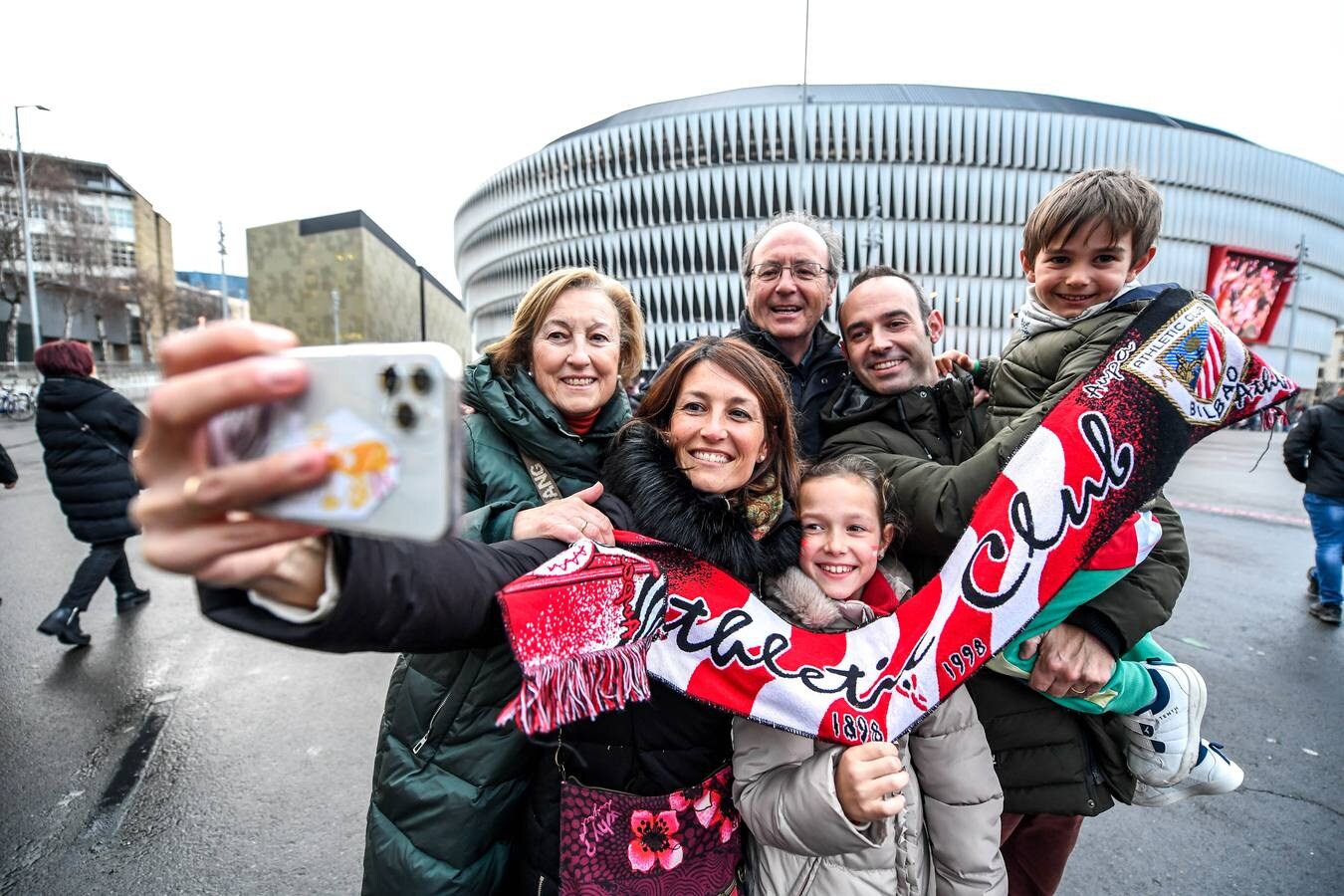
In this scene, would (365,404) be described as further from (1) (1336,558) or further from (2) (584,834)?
(1) (1336,558)

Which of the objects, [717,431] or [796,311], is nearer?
[717,431]

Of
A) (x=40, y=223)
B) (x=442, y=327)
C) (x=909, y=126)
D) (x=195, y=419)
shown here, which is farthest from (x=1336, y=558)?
(x=442, y=327)

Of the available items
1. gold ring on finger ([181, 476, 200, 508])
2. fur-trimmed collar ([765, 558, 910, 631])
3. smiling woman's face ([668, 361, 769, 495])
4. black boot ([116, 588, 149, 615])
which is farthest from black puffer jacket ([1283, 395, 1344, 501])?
black boot ([116, 588, 149, 615])

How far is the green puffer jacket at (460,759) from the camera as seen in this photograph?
4.92 feet

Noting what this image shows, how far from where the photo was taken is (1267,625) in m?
5.25

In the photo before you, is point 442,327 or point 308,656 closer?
point 308,656

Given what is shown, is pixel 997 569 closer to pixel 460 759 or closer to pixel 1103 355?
pixel 1103 355

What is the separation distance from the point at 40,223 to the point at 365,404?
2083 inches

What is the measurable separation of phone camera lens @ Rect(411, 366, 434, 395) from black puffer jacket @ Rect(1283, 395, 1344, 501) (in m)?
7.58

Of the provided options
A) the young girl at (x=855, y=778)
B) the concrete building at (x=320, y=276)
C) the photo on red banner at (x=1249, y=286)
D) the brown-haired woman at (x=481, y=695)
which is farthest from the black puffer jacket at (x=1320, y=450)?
the concrete building at (x=320, y=276)

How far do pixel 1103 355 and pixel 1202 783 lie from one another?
1321 mm

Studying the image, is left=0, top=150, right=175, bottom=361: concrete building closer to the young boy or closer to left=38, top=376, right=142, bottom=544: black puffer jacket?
left=38, top=376, right=142, bottom=544: black puffer jacket

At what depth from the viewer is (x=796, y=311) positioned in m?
2.63

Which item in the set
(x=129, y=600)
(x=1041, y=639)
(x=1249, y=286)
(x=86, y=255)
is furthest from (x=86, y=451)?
(x=1249, y=286)
